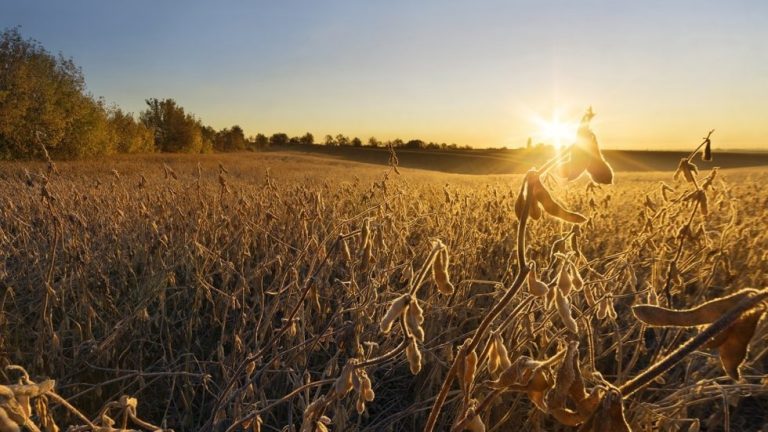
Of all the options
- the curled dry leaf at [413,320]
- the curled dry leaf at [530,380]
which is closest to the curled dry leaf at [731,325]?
the curled dry leaf at [530,380]

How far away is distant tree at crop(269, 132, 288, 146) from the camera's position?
94.9m

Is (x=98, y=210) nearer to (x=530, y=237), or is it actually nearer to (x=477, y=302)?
(x=477, y=302)

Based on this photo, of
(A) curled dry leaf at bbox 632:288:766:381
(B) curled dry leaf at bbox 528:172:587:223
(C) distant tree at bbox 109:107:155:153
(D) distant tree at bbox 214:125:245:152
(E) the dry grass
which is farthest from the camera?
(D) distant tree at bbox 214:125:245:152

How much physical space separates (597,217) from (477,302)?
3183mm

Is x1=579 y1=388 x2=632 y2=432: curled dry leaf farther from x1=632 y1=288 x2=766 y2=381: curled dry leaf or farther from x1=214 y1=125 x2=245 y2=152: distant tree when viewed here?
x1=214 y1=125 x2=245 y2=152: distant tree

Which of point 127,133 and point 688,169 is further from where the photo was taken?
point 127,133

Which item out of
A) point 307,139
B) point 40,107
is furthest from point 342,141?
point 40,107

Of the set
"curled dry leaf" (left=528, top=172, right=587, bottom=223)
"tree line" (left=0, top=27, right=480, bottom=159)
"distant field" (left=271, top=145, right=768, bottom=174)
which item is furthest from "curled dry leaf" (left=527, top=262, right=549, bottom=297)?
"distant field" (left=271, top=145, right=768, bottom=174)

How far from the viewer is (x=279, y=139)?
96.6 m

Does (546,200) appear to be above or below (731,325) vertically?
above

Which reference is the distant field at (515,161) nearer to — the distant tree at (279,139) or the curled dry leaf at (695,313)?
the distant tree at (279,139)

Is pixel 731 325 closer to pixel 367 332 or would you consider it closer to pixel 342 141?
pixel 367 332

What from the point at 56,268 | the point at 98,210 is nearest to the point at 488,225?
the point at 56,268

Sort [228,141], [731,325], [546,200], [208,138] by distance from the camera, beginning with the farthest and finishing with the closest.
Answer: [228,141] < [208,138] < [546,200] < [731,325]
